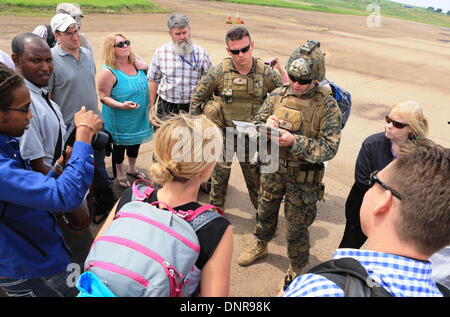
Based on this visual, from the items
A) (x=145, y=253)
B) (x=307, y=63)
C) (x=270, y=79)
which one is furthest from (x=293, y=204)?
(x=145, y=253)

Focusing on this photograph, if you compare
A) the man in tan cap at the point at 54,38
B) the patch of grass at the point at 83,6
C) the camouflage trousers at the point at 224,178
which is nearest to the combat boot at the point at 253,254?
the camouflage trousers at the point at 224,178

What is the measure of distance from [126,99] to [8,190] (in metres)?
2.65

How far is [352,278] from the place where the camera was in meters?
1.14

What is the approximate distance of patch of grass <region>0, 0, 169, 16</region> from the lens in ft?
54.3

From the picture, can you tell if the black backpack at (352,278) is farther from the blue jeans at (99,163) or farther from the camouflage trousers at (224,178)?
the blue jeans at (99,163)

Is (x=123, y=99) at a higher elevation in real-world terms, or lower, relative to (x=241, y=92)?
lower

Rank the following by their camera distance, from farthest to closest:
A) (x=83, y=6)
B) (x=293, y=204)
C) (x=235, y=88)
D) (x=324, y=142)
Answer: (x=83, y=6) < (x=235, y=88) < (x=293, y=204) < (x=324, y=142)

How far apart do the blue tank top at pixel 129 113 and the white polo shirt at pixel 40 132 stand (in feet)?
4.47

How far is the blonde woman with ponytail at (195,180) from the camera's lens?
4.88 feet

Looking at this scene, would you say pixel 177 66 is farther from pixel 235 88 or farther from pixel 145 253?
pixel 145 253

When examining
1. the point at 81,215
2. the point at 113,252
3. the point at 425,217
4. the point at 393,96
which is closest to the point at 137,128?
the point at 81,215

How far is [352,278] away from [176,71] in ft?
11.5
